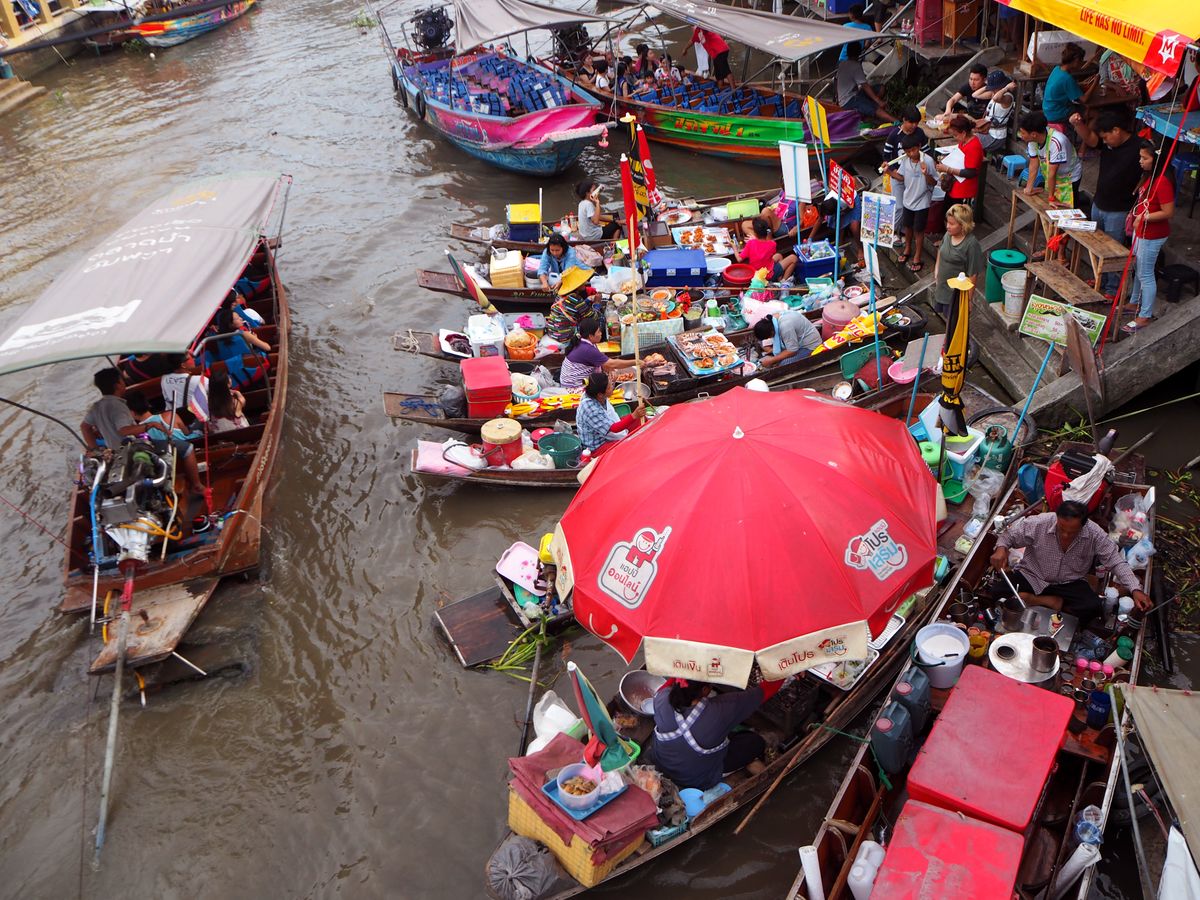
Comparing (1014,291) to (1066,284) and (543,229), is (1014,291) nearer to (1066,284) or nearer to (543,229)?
(1066,284)

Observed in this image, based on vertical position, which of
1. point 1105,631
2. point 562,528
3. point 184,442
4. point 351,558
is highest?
point 562,528

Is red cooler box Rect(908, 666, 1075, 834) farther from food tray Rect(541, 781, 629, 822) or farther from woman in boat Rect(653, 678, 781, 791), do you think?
food tray Rect(541, 781, 629, 822)

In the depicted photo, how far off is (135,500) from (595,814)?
16.5 ft

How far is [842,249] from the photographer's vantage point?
40.2 feet

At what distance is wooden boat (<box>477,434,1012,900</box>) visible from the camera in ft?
19.2

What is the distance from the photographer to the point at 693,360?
10172 mm

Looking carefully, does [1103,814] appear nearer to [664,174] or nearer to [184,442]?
[184,442]

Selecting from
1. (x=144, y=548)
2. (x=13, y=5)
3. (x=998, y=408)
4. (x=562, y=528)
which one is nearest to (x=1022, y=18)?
(x=998, y=408)

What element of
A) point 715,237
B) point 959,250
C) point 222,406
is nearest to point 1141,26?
point 959,250

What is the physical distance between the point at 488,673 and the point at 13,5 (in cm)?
2995

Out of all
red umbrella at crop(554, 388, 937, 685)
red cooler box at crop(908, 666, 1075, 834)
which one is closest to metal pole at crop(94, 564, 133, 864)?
red umbrella at crop(554, 388, 937, 685)

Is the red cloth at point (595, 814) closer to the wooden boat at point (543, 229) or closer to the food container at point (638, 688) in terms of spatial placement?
the food container at point (638, 688)

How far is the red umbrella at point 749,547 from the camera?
514 cm

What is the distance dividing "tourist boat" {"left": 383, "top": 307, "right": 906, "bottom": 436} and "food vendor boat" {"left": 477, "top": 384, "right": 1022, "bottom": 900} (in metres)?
3.15
